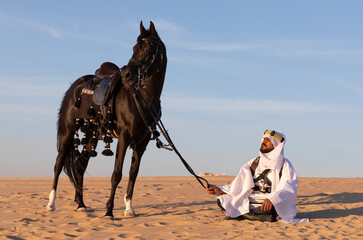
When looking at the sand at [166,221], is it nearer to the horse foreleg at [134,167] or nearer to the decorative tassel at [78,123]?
the horse foreleg at [134,167]

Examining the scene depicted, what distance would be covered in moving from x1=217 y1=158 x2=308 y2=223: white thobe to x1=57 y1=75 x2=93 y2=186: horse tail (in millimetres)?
3669

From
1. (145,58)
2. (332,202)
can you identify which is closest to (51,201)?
(145,58)

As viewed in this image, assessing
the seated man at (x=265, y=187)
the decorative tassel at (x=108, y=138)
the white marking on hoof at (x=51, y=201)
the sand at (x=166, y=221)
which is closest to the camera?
the sand at (x=166, y=221)

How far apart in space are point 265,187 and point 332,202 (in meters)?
4.91

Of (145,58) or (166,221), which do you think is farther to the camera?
(166,221)

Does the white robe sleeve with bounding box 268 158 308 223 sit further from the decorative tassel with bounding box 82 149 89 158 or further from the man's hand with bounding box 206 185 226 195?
the decorative tassel with bounding box 82 149 89 158

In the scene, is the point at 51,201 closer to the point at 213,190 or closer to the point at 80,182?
the point at 80,182

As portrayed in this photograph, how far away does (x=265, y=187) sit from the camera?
9.31 m

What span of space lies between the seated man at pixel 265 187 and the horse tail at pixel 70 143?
361cm

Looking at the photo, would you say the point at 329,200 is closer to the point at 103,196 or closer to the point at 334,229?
the point at 334,229

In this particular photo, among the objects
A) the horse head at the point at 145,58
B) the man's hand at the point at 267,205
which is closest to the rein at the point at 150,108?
the horse head at the point at 145,58

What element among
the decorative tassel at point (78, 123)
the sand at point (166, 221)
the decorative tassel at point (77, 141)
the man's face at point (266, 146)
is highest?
the decorative tassel at point (78, 123)

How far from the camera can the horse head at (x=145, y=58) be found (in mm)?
8633

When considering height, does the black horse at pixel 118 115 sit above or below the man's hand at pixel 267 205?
above
